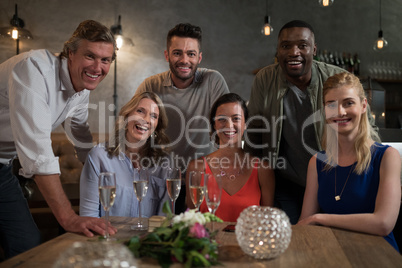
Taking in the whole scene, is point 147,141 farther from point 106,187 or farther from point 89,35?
point 106,187

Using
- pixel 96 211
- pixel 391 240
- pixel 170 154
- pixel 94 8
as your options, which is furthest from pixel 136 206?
pixel 94 8

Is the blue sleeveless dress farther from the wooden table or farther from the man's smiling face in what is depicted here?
the man's smiling face

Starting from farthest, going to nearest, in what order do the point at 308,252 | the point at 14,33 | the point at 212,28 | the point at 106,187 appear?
the point at 212,28 < the point at 14,33 < the point at 106,187 < the point at 308,252

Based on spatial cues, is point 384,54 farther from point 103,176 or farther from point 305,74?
point 103,176

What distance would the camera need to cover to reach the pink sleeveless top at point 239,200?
6.28 feet

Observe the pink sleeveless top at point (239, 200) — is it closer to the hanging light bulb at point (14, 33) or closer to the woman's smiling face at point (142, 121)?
the woman's smiling face at point (142, 121)

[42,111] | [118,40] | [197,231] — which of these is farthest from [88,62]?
[118,40]

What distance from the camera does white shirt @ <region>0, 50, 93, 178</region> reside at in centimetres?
155

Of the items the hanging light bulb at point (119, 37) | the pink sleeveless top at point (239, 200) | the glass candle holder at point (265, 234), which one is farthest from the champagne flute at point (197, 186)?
the hanging light bulb at point (119, 37)

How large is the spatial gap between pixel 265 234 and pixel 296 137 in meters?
1.41

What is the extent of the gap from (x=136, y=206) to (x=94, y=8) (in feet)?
13.2

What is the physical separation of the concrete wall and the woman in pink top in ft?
10.5

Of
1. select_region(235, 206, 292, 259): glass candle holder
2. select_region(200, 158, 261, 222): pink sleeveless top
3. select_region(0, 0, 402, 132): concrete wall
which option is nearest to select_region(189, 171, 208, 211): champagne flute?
select_region(235, 206, 292, 259): glass candle holder

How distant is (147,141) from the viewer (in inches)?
85.2
